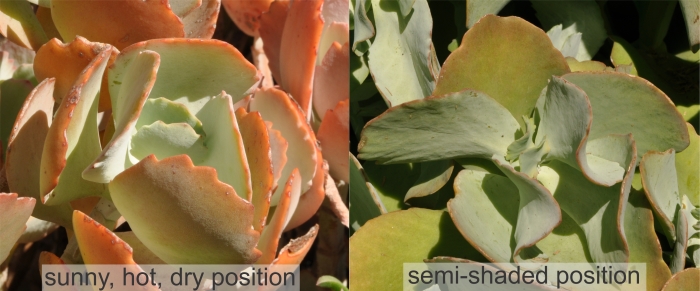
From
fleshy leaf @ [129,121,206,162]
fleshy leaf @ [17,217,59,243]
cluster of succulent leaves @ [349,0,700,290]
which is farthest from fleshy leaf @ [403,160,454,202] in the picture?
fleshy leaf @ [17,217,59,243]

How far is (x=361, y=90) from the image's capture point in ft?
0.98

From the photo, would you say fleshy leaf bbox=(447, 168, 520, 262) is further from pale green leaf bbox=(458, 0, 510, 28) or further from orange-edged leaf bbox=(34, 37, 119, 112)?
orange-edged leaf bbox=(34, 37, 119, 112)

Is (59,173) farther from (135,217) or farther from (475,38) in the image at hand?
(475,38)

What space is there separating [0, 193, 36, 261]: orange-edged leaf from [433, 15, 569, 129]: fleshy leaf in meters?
0.19

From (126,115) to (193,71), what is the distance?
2.4 inches

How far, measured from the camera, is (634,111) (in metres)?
0.26

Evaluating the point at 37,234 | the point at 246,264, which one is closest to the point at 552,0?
the point at 246,264

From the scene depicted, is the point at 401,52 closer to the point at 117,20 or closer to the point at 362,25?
the point at 362,25

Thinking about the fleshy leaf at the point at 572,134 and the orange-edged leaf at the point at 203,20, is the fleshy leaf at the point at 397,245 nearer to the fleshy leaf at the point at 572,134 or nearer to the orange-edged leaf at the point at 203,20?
the fleshy leaf at the point at 572,134

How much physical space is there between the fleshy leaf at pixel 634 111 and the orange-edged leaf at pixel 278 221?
13 cm

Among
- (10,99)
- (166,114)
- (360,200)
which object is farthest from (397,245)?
(10,99)

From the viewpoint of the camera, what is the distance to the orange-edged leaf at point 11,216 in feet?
0.91

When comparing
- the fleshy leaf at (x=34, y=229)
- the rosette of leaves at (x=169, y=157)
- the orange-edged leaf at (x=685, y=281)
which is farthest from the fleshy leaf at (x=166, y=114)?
the orange-edged leaf at (x=685, y=281)

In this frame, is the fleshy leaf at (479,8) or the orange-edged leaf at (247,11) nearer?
the fleshy leaf at (479,8)
